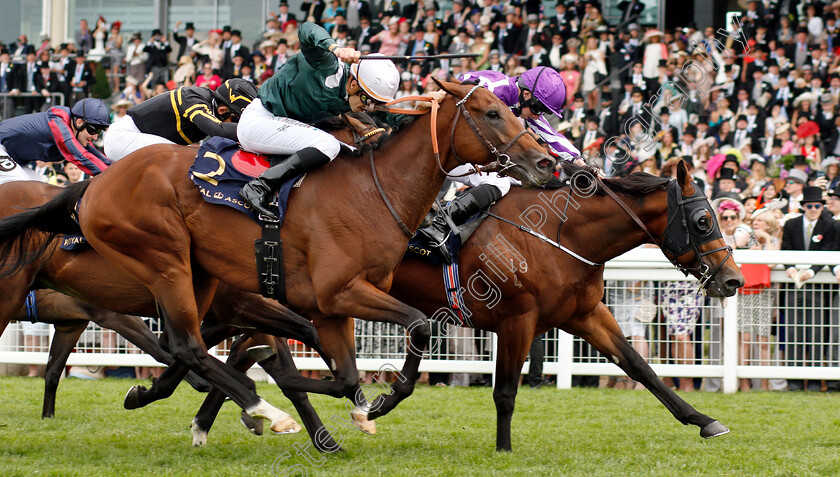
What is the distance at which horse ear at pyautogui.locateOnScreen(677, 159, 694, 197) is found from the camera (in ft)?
16.6

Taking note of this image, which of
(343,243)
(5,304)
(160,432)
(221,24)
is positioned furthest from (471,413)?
(221,24)

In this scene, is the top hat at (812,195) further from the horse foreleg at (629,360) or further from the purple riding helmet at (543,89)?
the purple riding helmet at (543,89)

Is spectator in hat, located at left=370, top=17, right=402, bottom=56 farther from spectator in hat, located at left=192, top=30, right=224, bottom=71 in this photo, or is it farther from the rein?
the rein

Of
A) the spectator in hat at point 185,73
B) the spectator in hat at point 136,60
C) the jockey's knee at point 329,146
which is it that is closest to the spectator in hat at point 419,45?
the spectator in hat at point 185,73

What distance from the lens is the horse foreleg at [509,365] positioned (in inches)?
202

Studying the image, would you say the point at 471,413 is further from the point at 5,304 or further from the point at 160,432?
the point at 5,304

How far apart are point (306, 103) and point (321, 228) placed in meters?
0.71

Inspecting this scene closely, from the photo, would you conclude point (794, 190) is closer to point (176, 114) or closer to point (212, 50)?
point (176, 114)

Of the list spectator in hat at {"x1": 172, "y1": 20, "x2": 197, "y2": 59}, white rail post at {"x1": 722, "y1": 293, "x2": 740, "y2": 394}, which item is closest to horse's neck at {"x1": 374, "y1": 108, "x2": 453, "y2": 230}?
white rail post at {"x1": 722, "y1": 293, "x2": 740, "y2": 394}

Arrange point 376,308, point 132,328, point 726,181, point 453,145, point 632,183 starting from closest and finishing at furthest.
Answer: point 376,308
point 453,145
point 632,183
point 132,328
point 726,181

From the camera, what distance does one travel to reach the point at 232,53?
1594 centimetres

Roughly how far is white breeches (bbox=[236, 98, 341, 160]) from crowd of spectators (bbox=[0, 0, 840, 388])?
3.78 metres

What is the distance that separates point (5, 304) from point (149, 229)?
122 centimetres

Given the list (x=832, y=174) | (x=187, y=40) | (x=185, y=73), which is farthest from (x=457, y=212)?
(x=187, y=40)
